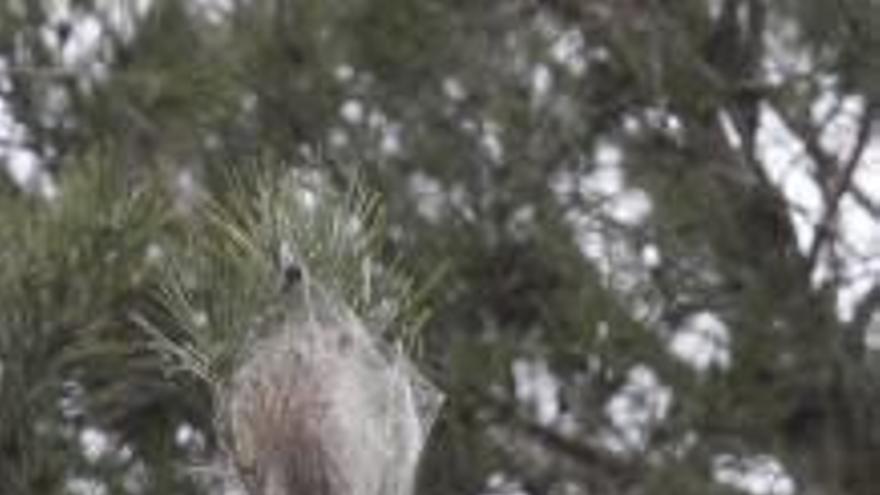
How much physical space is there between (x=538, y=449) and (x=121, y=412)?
73cm

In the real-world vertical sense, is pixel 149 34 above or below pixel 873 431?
above

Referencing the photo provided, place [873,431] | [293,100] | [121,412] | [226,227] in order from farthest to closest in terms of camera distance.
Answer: [293,100], [873,431], [121,412], [226,227]

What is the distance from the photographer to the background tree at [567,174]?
3072 millimetres

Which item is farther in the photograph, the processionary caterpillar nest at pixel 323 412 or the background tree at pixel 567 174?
the background tree at pixel 567 174

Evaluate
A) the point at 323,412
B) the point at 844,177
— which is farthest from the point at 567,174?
the point at 323,412

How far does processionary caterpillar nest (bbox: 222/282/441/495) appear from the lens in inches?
58.0

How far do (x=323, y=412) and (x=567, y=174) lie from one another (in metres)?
1.85

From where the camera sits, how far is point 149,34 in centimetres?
329

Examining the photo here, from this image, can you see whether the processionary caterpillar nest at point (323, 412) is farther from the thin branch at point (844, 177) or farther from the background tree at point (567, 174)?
the thin branch at point (844, 177)

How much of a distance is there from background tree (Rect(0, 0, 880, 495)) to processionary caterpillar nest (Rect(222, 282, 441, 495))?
127 centimetres

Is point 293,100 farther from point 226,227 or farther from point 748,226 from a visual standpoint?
point 226,227

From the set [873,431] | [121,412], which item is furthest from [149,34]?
[873,431]

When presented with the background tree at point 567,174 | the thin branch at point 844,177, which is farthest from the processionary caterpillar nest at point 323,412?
the thin branch at point 844,177

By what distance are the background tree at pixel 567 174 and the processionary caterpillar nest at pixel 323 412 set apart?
1268 mm
